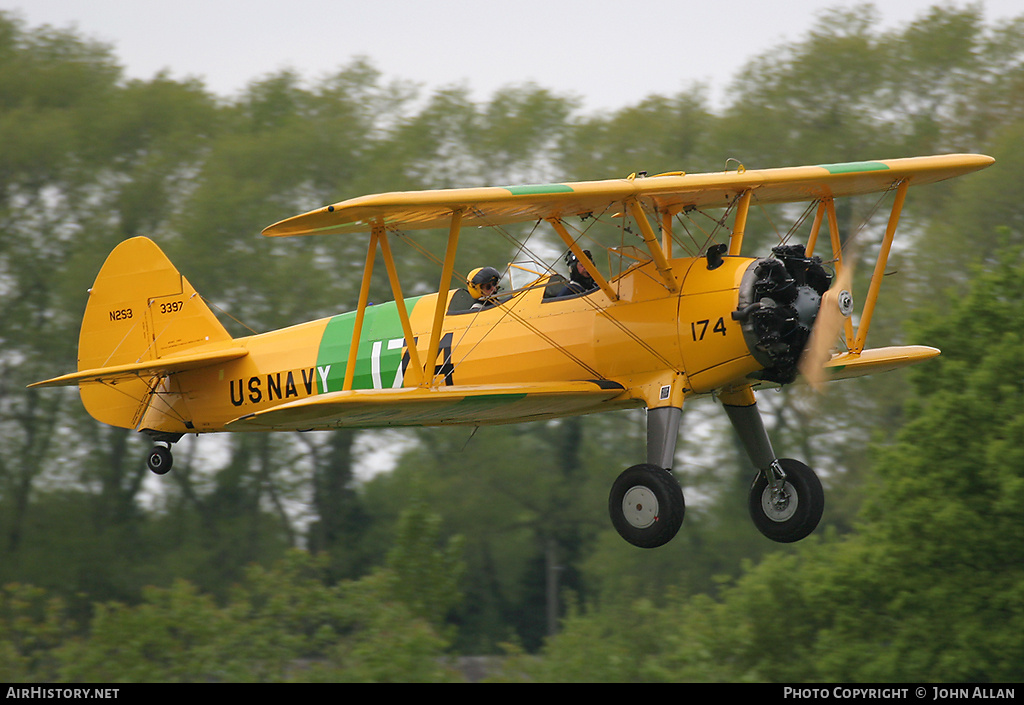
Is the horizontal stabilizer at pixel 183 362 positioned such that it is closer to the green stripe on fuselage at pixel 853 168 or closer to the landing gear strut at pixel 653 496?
the landing gear strut at pixel 653 496

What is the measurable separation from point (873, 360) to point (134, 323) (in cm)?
834

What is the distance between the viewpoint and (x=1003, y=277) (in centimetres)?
2358

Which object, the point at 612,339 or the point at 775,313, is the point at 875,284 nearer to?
the point at 775,313

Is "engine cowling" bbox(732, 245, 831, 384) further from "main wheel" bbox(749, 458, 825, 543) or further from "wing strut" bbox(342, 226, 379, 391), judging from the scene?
"wing strut" bbox(342, 226, 379, 391)

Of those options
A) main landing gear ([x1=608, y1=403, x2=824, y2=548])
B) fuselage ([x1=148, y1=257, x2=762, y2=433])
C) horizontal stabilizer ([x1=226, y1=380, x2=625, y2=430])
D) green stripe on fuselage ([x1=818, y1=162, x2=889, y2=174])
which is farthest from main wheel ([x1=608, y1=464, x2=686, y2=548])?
green stripe on fuselage ([x1=818, y1=162, x2=889, y2=174])

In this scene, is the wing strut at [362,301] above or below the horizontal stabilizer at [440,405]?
above

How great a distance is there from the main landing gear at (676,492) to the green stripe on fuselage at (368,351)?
2986 millimetres

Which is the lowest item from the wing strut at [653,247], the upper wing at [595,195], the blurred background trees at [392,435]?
the blurred background trees at [392,435]

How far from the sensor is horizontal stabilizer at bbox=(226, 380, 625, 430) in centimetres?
938

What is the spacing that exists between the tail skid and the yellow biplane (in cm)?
37

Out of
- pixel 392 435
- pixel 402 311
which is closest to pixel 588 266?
pixel 402 311

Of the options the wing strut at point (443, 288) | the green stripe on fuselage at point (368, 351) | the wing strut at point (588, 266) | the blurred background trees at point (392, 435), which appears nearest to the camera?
the wing strut at point (443, 288)

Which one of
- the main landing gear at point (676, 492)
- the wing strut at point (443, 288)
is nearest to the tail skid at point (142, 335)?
the wing strut at point (443, 288)

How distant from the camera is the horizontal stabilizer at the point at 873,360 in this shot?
11.2 m
